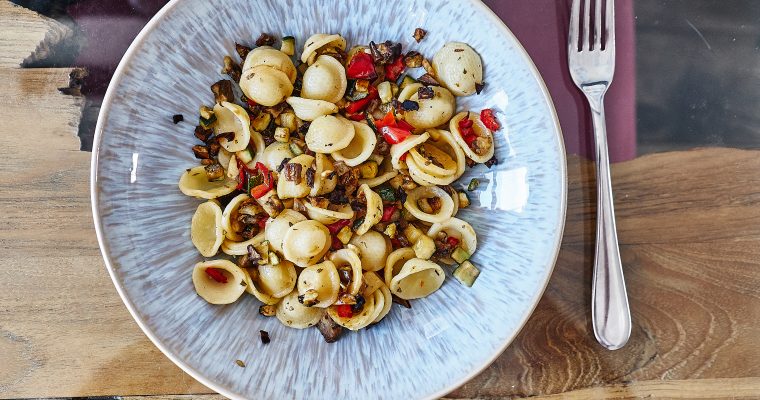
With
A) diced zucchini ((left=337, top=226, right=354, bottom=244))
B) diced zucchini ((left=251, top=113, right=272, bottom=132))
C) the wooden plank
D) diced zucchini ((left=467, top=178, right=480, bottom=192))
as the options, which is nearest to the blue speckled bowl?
diced zucchini ((left=467, top=178, right=480, bottom=192))

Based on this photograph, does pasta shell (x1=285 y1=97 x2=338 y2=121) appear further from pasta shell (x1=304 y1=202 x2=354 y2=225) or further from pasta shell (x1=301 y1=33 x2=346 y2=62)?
pasta shell (x1=304 y1=202 x2=354 y2=225)

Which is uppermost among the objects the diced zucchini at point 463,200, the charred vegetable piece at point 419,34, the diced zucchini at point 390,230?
the charred vegetable piece at point 419,34

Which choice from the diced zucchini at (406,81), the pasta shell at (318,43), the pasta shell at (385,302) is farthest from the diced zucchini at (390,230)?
the pasta shell at (318,43)

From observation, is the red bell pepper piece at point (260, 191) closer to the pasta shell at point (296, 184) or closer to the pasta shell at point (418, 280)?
the pasta shell at point (296, 184)

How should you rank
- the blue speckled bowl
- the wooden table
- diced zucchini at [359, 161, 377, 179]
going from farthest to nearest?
the wooden table → diced zucchini at [359, 161, 377, 179] → the blue speckled bowl

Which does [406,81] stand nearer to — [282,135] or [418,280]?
[282,135]

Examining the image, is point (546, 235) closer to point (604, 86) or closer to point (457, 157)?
point (457, 157)
